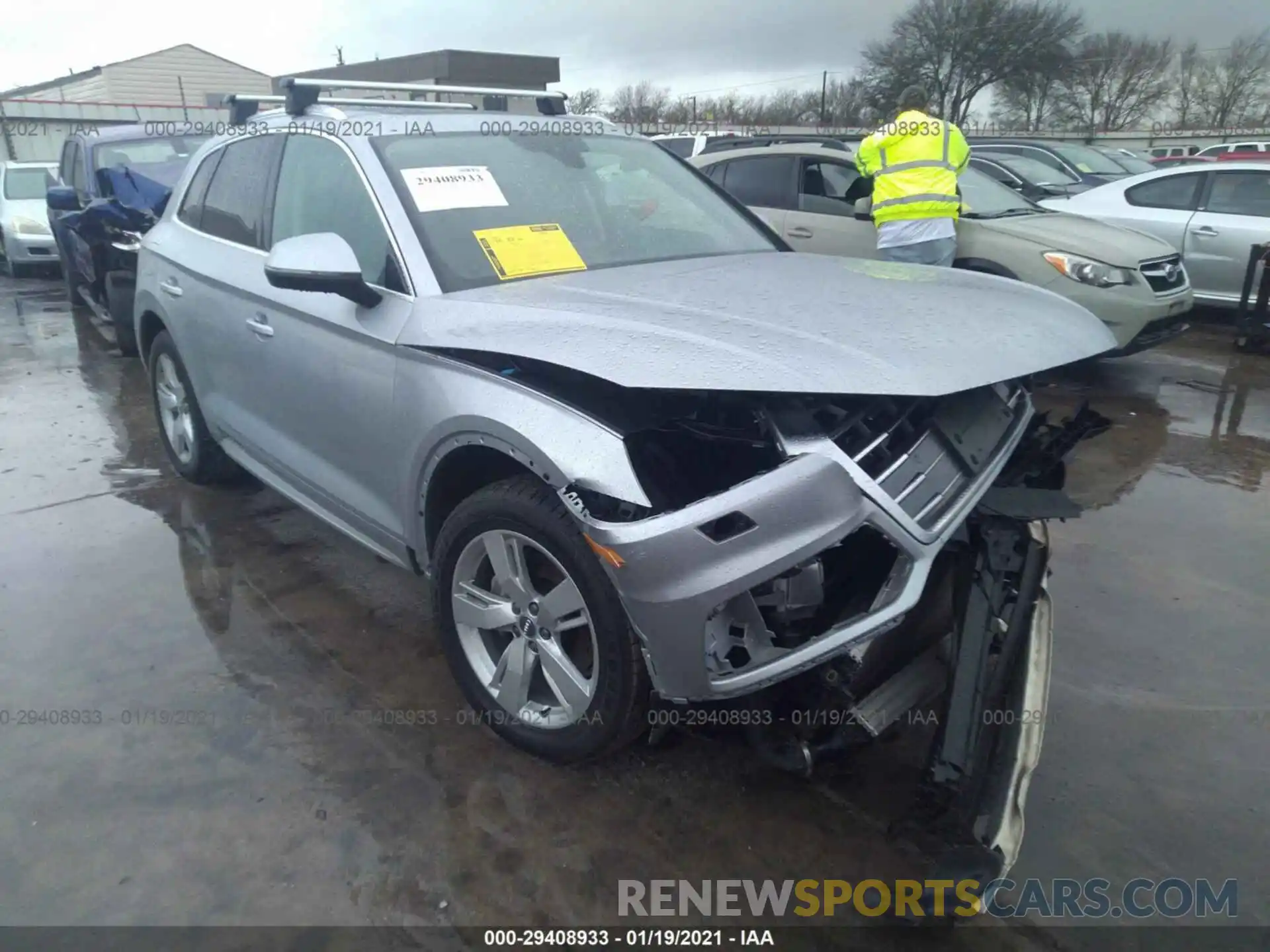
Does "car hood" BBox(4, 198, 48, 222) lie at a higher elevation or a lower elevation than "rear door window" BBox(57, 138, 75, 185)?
lower

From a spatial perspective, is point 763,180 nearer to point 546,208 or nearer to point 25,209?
point 546,208

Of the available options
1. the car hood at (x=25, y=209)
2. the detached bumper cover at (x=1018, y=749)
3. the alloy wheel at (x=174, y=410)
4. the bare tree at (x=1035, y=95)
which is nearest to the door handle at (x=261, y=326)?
the alloy wheel at (x=174, y=410)

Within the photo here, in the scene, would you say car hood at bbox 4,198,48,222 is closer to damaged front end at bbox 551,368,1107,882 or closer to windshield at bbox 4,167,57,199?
windshield at bbox 4,167,57,199

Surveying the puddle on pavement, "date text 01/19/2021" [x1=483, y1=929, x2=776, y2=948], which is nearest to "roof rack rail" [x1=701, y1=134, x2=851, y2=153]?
the puddle on pavement

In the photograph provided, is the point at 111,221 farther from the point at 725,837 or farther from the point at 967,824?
the point at 967,824

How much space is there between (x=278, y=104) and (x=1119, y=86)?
5423 centimetres

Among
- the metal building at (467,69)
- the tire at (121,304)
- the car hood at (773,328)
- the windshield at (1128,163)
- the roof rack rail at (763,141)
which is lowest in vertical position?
the tire at (121,304)

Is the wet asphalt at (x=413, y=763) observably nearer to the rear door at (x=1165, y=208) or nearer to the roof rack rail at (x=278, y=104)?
the roof rack rail at (x=278, y=104)

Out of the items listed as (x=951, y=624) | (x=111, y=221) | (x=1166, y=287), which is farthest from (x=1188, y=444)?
(x=111, y=221)

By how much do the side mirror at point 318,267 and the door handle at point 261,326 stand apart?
0.76 m

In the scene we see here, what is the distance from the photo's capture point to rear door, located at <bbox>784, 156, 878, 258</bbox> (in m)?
7.32

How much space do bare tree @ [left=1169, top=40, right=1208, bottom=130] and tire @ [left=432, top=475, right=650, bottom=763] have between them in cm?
5759

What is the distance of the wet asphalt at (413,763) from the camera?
2.40 meters

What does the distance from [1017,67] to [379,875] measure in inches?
1821
